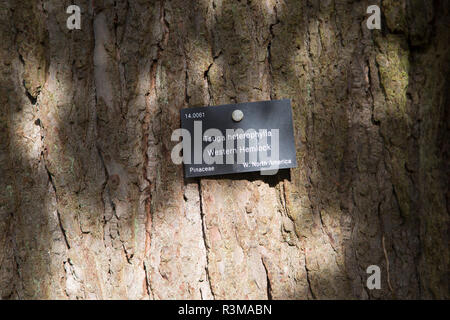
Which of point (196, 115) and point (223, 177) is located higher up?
point (196, 115)

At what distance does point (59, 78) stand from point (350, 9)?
1094 mm

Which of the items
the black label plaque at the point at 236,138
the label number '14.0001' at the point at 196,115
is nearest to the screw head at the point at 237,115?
the black label plaque at the point at 236,138

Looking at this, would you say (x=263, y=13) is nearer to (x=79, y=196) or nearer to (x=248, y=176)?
(x=248, y=176)

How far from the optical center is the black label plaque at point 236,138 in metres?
1.56

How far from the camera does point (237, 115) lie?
1555 mm

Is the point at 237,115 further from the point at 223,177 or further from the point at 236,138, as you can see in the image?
the point at 223,177

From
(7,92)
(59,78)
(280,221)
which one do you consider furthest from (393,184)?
(7,92)

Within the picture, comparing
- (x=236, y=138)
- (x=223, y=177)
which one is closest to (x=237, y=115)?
(x=236, y=138)

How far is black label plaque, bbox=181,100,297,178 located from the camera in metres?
1.56

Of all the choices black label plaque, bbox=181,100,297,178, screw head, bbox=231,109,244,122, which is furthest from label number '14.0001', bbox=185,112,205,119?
screw head, bbox=231,109,244,122

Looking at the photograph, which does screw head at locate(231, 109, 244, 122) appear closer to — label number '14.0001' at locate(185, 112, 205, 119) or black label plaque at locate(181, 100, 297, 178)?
black label plaque at locate(181, 100, 297, 178)

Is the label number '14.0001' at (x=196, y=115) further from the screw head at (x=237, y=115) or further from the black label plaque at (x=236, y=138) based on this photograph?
the screw head at (x=237, y=115)

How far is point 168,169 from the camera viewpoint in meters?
1.57

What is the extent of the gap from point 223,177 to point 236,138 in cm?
15
